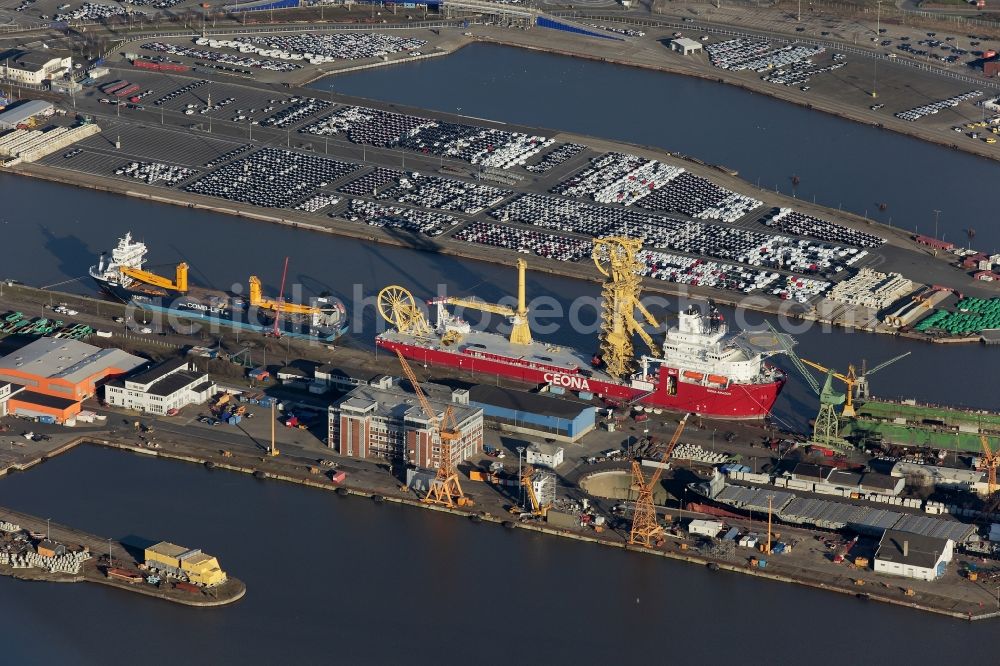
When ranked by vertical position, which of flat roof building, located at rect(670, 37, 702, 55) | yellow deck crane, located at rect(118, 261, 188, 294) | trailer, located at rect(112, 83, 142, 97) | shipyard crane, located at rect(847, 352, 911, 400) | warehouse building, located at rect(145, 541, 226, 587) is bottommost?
warehouse building, located at rect(145, 541, 226, 587)

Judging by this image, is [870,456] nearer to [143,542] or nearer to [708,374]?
[708,374]

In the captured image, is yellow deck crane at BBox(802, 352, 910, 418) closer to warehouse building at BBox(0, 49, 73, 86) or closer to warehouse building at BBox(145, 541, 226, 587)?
warehouse building at BBox(145, 541, 226, 587)

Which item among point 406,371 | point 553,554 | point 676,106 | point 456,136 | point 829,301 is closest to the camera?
point 553,554

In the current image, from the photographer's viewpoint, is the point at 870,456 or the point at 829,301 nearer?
the point at 870,456

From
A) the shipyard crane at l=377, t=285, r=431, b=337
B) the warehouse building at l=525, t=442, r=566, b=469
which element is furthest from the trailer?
the warehouse building at l=525, t=442, r=566, b=469

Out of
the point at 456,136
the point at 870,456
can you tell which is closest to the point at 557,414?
the point at 870,456

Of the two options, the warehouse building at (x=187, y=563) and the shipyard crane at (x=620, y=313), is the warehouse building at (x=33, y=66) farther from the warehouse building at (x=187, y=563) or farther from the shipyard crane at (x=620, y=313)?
the warehouse building at (x=187, y=563)
